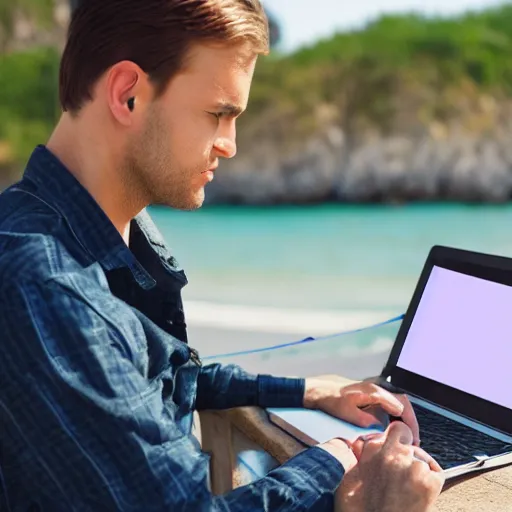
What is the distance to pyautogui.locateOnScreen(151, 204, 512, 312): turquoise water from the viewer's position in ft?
39.8

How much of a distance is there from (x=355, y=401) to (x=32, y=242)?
540mm

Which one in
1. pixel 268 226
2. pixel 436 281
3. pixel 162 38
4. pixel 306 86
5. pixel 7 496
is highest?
pixel 306 86

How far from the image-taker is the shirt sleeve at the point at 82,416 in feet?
2.31

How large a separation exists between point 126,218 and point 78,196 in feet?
0.33

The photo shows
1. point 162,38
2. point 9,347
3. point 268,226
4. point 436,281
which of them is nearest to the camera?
point 9,347

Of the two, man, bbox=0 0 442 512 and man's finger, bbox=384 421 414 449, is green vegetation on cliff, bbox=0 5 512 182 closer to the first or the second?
man, bbox=0 0 442 512

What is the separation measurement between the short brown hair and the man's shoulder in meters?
0.15

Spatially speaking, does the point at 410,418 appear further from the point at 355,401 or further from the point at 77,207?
the point at 77,207

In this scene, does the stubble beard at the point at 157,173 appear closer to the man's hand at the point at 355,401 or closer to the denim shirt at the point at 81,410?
the denim shirt at the point at 81,410

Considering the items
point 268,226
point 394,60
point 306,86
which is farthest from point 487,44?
point 268,226

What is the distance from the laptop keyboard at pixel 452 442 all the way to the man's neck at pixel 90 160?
0.49m

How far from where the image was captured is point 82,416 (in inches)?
27.6

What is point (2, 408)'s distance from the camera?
74 centimetres

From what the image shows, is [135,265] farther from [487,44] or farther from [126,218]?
[487,44]
